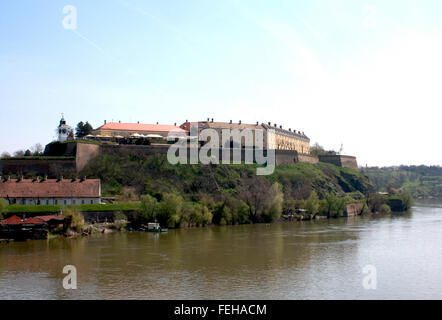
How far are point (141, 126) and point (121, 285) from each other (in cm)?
4869

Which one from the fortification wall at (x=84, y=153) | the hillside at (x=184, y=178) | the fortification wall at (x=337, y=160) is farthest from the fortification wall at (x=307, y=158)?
the fortification wall at (x=84, y=153)

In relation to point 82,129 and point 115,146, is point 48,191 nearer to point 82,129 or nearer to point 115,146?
point 115,146

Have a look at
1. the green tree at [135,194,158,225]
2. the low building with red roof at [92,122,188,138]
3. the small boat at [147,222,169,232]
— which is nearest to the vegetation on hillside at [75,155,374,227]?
the green tree at [135,194,158,225]

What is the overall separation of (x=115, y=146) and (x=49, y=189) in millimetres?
15442

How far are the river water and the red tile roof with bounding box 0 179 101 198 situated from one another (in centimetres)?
725

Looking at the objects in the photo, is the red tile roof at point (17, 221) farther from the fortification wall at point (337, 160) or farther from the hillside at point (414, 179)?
the hillside at point (414, 179)

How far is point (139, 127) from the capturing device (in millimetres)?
69375

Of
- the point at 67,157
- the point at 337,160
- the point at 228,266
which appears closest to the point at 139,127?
the point at 67,157

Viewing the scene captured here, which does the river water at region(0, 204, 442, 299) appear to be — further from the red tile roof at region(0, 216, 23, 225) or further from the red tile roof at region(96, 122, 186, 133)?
the red tile roof at region(96, 122, 186, 133)

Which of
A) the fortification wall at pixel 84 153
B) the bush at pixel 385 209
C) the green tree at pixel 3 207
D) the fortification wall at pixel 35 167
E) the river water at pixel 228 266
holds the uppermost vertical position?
the fortification wall at pixel 84 153

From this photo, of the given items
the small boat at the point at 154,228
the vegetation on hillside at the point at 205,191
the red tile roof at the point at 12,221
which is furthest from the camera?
the vegetation on hillside at the point at 205,191

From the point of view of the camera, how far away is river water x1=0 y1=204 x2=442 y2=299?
2181 centimetres

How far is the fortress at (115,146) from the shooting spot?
53.0 meters
